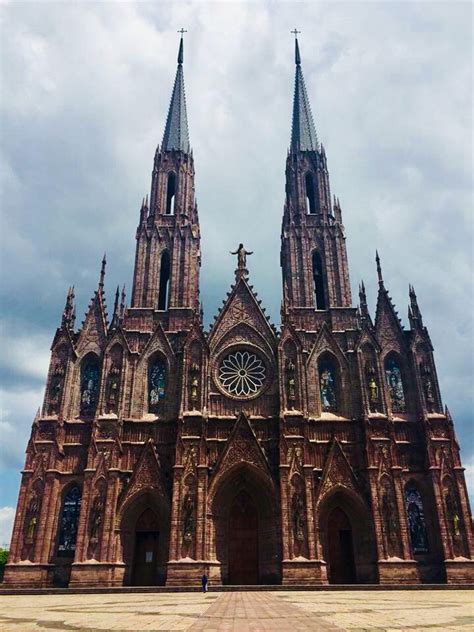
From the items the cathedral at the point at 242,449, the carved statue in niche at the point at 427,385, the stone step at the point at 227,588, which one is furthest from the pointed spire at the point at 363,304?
the stone step at the point at 227,588

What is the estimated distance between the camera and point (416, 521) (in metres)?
28.5

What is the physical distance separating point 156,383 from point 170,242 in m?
11.5

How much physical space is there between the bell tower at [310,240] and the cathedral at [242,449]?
258 mm

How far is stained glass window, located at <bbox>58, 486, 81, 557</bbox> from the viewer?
28156 millimetres

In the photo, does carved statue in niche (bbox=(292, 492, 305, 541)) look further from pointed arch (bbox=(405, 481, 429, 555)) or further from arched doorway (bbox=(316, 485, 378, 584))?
pointed arch (bbox=(405, 481, 429, 555))

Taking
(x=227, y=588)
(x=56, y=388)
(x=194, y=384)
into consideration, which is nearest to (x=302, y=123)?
(x=194, y=384)

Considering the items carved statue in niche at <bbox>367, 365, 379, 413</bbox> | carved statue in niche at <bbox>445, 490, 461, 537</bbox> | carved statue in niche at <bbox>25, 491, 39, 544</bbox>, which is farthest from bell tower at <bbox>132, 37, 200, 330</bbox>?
carved statue in niche at <bbox>445, 490, 461, 537</bbox>

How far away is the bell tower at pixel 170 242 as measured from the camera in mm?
36000

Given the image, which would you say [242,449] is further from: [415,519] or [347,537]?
[415,519]

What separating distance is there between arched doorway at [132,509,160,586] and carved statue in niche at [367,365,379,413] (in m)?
Result: 14.8

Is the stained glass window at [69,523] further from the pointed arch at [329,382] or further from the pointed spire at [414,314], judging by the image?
the pointed spire at [414,314]

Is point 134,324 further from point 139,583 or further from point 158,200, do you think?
point 139,583

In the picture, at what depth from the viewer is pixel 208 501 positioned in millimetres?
28297

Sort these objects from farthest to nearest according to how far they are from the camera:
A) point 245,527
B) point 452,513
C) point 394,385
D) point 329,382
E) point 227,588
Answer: point 329,382
point 394,385
point 245,527
point 452,513
point 227,588
